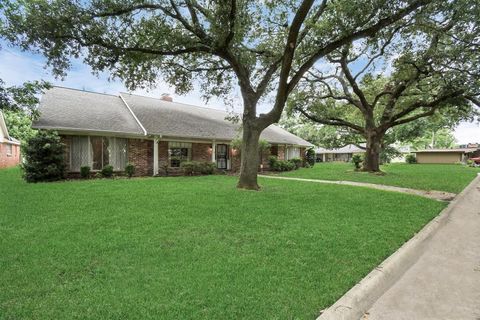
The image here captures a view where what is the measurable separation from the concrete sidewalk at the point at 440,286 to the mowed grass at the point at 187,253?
0.42 meters

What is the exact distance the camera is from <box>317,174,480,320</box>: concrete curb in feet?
9.71

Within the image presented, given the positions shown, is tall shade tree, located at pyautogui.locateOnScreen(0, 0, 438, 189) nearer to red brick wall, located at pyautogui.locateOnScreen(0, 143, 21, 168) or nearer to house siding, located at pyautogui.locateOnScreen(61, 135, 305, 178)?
house siding, located at pyautogui.locateOnScreen(61, 135, 305, 178)

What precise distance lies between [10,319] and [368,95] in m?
23.6

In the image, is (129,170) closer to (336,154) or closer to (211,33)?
(211,33)

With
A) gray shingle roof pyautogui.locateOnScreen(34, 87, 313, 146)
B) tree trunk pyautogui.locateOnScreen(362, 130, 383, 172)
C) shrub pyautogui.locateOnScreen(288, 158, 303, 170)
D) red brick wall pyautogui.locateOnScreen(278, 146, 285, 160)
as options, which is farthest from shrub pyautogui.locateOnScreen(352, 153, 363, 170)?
gray shingle roof pyautogui.locateOnScreen(34, 87, 313, 146)

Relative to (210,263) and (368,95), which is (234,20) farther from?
(368,95)

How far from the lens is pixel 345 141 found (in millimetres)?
39438

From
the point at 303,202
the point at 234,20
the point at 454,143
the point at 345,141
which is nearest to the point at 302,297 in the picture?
the point at 303,202

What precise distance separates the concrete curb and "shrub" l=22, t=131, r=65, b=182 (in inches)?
504

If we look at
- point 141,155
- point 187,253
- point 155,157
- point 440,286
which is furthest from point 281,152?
point 440,286

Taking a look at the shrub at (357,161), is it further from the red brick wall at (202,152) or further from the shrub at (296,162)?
the red brick wall at (202,152)

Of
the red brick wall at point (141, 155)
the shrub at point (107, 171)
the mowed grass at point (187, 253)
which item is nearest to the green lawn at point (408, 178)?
the mowed grass at point (187, 253)

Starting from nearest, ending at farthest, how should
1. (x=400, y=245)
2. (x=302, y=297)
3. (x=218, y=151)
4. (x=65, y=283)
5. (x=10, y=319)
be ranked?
(x=10, y=319) < (x=302, y=297) < (x=65, y=283) < (x=400, y=245) < (x=218, y=151)

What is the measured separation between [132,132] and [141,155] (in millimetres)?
1559
